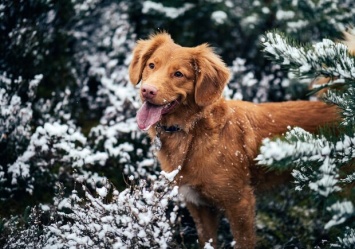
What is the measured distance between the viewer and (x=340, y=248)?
238cm

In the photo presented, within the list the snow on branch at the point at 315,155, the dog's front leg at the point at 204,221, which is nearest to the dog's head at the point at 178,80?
the dog's front leg at the point at 204,221

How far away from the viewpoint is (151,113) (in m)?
3.02

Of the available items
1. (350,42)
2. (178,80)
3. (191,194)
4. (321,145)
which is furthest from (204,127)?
(350,42)

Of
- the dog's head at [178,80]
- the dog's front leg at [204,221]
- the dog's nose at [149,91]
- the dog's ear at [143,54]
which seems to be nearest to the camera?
the dog's nose at [149,91]

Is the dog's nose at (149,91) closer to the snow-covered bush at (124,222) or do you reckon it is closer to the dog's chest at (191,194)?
the snow-covered bush at (124,222)

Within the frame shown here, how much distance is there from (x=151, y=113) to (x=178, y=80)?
0.30 metres

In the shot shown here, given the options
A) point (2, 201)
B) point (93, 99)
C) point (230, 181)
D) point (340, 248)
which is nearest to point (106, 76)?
point (93, 99)

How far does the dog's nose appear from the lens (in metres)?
2.84

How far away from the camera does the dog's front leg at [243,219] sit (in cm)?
321

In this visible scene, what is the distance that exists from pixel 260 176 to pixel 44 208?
5.76ft

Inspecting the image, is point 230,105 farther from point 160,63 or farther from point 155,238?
point 155,238

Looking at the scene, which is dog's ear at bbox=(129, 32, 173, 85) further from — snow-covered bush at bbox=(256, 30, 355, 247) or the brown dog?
snow-covered bush at bbox=(256, 30, 355, 247)

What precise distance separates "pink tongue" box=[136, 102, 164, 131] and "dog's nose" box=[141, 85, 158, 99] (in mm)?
167

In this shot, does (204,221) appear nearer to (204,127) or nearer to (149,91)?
(204,127)
